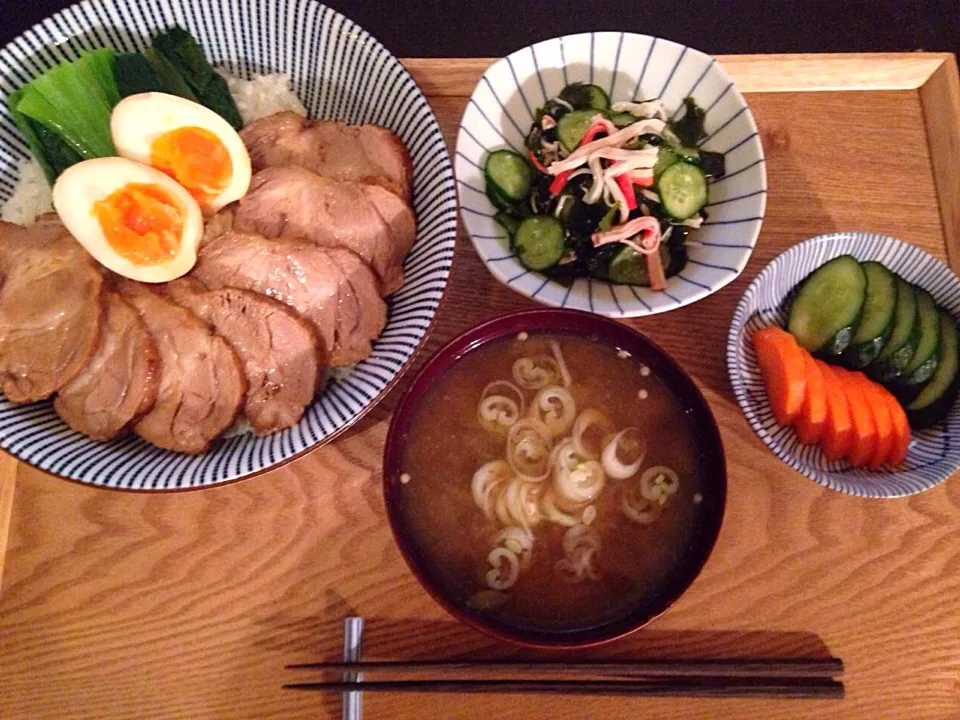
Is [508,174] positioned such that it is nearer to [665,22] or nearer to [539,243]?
[539,243]

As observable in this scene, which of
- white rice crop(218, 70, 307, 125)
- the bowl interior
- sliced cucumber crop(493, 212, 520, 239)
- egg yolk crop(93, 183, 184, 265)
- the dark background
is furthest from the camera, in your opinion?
the dark background

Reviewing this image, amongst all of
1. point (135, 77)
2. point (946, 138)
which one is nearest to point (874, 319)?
point (946, 138)

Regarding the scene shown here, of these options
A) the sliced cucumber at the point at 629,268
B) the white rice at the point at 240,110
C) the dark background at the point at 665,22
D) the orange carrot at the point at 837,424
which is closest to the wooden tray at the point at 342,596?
the orange carrot at the point at 837,424

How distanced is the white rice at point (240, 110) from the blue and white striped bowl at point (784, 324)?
1335 mm

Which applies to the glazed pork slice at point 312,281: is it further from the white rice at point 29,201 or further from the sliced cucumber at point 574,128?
the sliced cucumber at point 574,128

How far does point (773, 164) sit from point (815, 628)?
48.4 inches

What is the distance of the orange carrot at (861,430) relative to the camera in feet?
5.11

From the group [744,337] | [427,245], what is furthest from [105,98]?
[744,337]

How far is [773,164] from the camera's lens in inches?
75.5

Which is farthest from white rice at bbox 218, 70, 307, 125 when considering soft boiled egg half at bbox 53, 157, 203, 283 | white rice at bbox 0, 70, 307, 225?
soft boiled egg half at bbox 53, 157, 203, 283

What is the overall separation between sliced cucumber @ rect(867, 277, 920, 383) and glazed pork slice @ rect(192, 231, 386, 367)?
1.22 metres

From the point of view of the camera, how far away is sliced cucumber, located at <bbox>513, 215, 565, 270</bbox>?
5.47 ft

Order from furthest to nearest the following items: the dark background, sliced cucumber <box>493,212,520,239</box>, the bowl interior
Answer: the dark background → sliced cucumber <box>493,212,520,239</box> → the bowl interior

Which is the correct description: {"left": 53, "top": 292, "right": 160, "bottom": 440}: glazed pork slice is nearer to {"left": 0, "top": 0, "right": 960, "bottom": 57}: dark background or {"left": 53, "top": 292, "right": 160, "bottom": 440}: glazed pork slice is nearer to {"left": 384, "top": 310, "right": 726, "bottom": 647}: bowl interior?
{"left": 384, "top": 310, "right": 726, "bottom": 647}: bowl interior
